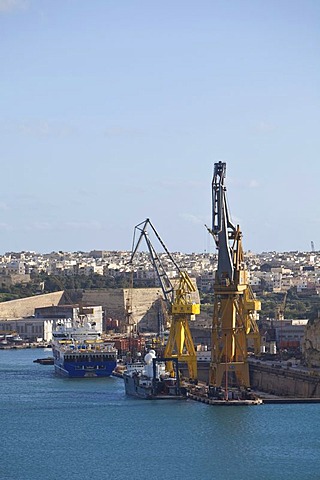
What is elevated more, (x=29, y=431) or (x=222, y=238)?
(x=222, y=238)

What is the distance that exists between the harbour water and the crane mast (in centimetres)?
162

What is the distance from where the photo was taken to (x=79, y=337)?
50.7 metres

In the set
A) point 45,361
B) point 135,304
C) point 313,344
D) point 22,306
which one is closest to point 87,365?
point 45,361

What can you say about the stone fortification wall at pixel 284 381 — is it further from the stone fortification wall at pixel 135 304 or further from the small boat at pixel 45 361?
the stone fortification wall at pixel 135 304

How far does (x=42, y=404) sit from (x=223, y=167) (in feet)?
22.5

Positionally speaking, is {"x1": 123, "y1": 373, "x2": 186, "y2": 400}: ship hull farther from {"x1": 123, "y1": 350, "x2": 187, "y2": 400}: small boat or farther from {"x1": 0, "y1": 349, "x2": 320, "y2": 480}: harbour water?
{"x1": 0, "y1": 349, "x2": 320, "y2": 480}: harbour water

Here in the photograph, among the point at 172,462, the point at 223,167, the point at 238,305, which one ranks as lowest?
the point at 172,462

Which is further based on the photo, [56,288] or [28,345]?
[56,288]

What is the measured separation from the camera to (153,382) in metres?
35.6

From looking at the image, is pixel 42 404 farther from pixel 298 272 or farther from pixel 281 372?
pixel 298 272

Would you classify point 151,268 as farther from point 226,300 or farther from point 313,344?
point 226,300

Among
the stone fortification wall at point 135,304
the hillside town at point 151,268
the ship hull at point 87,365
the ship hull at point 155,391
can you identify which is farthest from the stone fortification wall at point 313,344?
the stone fortification wall at point 135,304

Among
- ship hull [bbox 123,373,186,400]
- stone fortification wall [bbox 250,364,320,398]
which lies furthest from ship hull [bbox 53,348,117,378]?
ship hull [bbox 123,373,186,400]

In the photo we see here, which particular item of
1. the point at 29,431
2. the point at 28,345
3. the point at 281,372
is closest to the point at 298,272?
the point at 28,345
